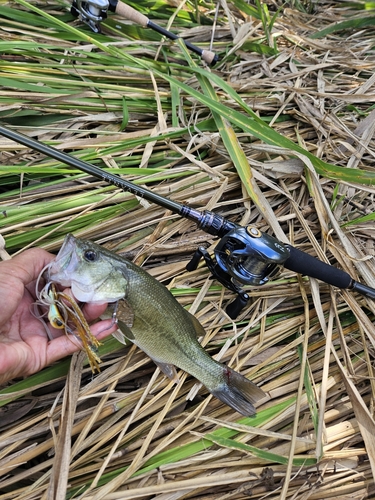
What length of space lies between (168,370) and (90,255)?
771 mm

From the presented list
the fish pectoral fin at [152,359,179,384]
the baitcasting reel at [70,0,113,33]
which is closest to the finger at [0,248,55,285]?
the fish pectoral fin at [152,359,179,384]

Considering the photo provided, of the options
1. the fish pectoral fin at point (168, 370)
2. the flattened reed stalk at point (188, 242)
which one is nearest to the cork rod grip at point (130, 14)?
the flattened reed stalk at point (188, 242)

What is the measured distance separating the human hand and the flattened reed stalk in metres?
0.21

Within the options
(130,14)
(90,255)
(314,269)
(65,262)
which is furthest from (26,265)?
(130,14)

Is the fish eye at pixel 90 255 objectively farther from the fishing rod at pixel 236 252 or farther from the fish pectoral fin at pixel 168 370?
the fish pectoral fin at pixel 168 370

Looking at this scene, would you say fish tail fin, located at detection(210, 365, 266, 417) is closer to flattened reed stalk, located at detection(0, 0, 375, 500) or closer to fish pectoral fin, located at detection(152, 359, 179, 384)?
flattened reed stalk, located at detection(0, 0, 375, 500)

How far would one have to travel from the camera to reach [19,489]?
6.59 ft

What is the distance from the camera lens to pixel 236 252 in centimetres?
194

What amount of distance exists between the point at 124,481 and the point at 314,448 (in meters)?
1.02

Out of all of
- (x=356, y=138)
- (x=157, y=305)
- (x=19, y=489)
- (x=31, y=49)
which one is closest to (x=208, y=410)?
(x=157, y=305)

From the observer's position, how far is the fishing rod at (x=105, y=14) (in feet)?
9.01

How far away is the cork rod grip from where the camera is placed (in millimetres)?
2887

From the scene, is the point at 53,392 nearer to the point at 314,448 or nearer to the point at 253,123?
the point at 314,448

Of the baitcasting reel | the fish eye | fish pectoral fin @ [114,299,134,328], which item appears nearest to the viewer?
the fish eye
